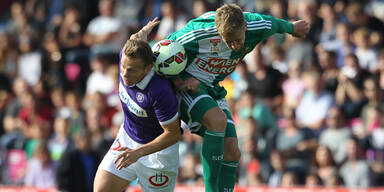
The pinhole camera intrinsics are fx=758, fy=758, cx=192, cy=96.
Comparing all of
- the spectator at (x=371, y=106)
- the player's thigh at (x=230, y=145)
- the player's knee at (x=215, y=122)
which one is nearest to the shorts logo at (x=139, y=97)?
the player's knee at (x=215, y=122)

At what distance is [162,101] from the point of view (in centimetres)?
673

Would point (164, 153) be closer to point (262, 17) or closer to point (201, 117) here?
point (201, 117)

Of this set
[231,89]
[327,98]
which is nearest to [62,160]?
[231,89]

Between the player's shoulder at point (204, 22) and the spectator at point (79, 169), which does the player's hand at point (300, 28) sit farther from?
the spectator at point (79, 169)

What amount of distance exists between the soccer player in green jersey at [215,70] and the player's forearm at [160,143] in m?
0.37

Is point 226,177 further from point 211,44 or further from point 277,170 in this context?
point 277,170

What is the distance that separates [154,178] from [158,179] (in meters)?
0.04

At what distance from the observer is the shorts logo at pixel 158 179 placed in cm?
718

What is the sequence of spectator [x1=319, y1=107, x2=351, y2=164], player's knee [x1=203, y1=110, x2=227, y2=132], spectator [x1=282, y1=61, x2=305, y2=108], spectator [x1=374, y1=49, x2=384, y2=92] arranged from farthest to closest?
spectator [x1=282, y1=61, x2=305, y2=108] < spectator [x1=374, y1=49, x2=384, y2=92] < spectator [x1=319, y1=107, x2=351, y2=164] < player's knee [x1=203, y1=110, x2=227, y2=132]

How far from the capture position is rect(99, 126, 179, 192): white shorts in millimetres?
7164

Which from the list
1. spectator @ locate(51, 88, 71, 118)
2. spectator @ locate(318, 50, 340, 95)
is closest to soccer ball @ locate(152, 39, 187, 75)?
spectator @ locate(318, 50, 340, 95)

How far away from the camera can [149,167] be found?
282 inches

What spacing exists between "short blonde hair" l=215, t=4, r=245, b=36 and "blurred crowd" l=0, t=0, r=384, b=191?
13.6ft

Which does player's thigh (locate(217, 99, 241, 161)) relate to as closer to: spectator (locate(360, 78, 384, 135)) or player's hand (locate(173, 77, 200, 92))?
player's hand (locate(173, 77, 200, 92))
